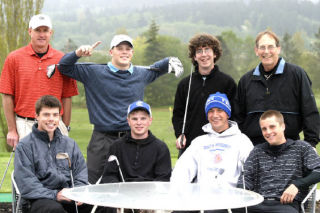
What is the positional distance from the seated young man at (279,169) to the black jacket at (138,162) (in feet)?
2.21

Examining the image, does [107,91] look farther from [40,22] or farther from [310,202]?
[310,202]

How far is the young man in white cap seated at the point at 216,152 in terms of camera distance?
160 inches

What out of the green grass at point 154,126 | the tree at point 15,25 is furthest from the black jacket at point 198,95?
the green grass at point 154,126

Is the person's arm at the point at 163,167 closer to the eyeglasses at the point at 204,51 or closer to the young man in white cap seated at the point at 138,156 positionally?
the young man in white cap seated at the point at 138,156

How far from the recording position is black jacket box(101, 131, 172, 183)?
13.8 ft

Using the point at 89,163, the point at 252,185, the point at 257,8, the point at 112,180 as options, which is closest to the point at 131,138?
the point at 112,180

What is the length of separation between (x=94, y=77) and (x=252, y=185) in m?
1.76

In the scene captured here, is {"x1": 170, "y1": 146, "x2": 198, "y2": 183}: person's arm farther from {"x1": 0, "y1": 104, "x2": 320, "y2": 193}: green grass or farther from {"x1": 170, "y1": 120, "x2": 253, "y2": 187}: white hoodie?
{"x1": 0, "y1": 104, "x2": 320, "y2": 193}: green grass

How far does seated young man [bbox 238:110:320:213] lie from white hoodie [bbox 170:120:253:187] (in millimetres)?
120

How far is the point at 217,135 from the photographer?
4.18 m

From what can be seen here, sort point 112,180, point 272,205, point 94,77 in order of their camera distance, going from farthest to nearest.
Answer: point 94,77
point 112,180
point 272,205

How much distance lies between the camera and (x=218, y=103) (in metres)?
4.17

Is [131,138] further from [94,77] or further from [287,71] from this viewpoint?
[287,71]

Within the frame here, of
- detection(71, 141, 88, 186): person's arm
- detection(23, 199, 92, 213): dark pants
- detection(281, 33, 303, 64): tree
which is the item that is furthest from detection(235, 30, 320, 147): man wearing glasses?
detection(281, 33, 303, 64): tree
